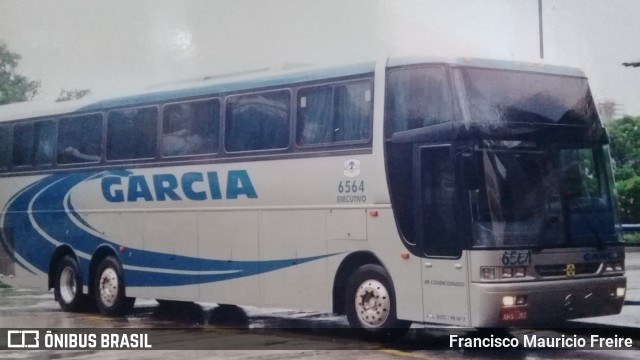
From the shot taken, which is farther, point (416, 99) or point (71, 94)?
point (71, 94)

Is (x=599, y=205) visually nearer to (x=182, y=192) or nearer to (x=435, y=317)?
(x=435, y=317)

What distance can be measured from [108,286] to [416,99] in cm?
752

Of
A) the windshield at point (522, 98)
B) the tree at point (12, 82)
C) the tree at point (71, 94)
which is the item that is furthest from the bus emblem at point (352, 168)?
the tree at point (71, 94)

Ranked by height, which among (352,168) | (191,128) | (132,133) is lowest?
(352,168)

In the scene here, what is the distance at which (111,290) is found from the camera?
1805cm

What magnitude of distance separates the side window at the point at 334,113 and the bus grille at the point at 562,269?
2809 millimetres

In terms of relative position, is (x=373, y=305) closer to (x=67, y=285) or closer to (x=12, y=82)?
(x=67, y=285)

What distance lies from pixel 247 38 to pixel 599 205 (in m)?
4.97

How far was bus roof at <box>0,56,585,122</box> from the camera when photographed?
1305 cm

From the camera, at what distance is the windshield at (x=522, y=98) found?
12.5m

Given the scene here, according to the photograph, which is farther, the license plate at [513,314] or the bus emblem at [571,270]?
the bus emblem at [571,270]

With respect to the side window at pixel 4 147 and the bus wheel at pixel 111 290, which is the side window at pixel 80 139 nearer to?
the side window at pixel 4 147

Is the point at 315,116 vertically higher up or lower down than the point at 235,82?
lower down

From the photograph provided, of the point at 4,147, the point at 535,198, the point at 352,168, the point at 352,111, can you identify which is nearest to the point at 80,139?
the point at 4,147
